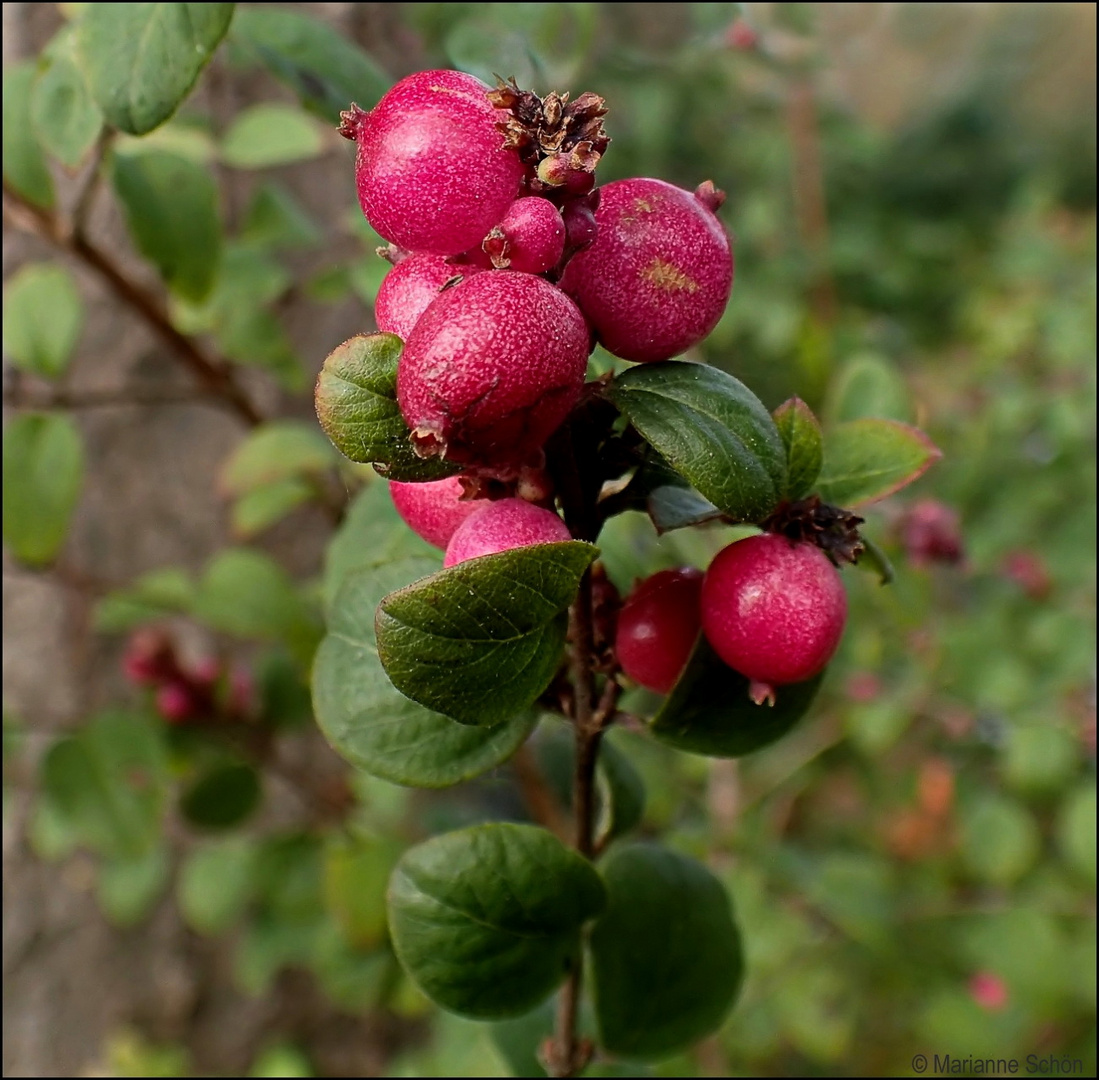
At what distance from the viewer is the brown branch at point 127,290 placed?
0.87m

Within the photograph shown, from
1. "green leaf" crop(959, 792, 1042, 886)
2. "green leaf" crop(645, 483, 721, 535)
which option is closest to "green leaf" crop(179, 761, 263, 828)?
"green leaf" crop(645, 483, 721, 535)

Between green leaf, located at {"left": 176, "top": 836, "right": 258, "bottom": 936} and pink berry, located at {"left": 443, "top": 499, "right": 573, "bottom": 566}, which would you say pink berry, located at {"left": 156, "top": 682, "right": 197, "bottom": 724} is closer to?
green leaf, located at {"left": 176, "top": 836, "right": 258, "bottom": 936}

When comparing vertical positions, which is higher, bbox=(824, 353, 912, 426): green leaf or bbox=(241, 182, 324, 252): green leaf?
bbox=(824, 353, 912, 426): green leaf

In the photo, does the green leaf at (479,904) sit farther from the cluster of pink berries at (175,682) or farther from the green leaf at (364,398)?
the cluster of pink berries at (175,682)

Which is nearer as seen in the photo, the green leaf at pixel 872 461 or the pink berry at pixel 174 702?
the green leaf at pixel 872 461

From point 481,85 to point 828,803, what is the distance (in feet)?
7.83

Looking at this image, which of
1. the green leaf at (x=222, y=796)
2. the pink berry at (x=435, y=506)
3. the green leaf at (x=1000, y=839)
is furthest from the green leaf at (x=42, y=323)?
the green leaf at (x=1000, y=839)

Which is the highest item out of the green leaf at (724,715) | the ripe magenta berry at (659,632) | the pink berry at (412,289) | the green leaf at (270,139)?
the pink berry at (412,289)

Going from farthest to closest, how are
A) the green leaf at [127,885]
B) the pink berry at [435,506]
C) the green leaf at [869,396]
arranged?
1. the green leaf at [127,885]
2. the green leaf at [869,396]
3. the pink berry at [435,506]

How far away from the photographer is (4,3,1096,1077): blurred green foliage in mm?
951

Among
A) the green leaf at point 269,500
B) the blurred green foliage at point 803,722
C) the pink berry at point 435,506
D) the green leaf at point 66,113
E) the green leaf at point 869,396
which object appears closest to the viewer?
the pink berry at point 435,506

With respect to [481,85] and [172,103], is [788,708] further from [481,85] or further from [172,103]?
[172,103]

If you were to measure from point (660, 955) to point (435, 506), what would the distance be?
318 millimetres

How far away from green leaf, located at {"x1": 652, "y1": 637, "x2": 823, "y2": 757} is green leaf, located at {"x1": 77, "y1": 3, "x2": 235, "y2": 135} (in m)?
0.44
